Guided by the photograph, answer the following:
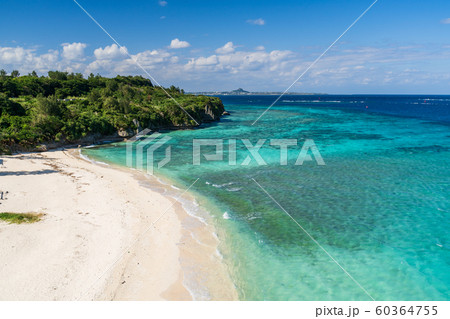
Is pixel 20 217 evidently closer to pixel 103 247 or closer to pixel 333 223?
pixel 103 247

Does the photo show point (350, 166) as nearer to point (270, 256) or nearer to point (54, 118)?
point (270, 256)

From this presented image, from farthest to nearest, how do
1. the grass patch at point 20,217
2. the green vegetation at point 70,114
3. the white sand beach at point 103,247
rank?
1. the green vegetation at point 70,114
2. the grass patch at point 20,217
3. the white sand beach at point 103,247

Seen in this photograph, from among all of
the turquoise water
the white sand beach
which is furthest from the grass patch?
the turquoise water

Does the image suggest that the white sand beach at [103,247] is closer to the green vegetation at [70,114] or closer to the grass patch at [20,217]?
the grass patch at [20,217]

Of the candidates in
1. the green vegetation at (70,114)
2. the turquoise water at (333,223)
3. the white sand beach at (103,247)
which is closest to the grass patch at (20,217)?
the white sand beach at (103,247)

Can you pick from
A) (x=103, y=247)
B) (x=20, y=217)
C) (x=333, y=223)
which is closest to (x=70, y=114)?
(x=20, y=217)

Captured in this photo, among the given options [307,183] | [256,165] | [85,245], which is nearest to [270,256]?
[85,245]
